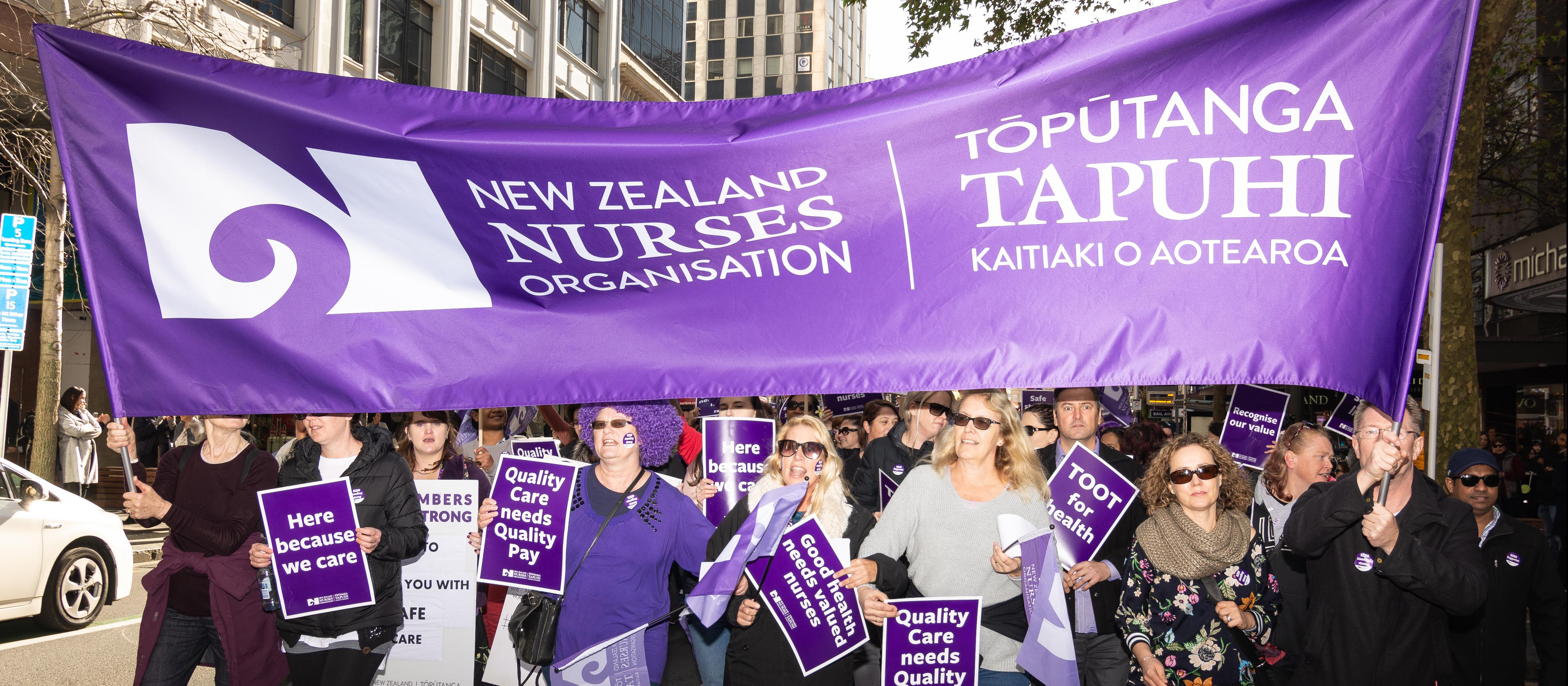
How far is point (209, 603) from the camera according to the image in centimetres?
525

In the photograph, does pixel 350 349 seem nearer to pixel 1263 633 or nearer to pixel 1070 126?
pixel 1070 126

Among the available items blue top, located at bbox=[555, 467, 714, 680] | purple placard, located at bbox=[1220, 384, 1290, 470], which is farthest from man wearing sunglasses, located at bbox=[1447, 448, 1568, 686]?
blue top, located at bbox=[555, 467, 714, 680]

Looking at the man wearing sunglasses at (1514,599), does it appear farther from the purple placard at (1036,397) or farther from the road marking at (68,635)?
the road marking at (68,635)

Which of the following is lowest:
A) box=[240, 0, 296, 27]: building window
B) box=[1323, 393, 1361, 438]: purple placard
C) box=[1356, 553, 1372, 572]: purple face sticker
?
box=[1356, 553, 1372, 572]: purple face sticker

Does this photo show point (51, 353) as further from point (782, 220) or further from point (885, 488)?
point (782, 220)

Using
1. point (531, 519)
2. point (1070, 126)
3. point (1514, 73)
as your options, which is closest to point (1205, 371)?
point (1070, 126)

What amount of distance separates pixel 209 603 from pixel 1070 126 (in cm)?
425

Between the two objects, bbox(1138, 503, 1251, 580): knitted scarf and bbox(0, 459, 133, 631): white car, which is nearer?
bbox(1138, 503, 1251, 580): knitted scarf

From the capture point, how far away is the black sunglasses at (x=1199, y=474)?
187 inches

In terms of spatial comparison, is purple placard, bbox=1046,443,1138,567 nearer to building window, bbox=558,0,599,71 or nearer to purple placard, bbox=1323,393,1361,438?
purple placard, bbox=1323,393,1361,438

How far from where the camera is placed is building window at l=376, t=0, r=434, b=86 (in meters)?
26.3

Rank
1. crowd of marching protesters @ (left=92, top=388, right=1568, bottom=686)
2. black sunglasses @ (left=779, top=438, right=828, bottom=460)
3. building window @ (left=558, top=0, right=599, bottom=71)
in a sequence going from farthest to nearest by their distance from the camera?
building window @ (left=558, top=0, right=599, bottom=71) → black sunglasses @ (left=779, top=438, right=828, bottom=460) → crowd of marching protesters @ (left=92, top=388, right=1568, bottom=686)

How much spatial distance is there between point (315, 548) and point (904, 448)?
423cm

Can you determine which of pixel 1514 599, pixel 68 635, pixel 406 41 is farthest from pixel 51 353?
pixel 1514 599
